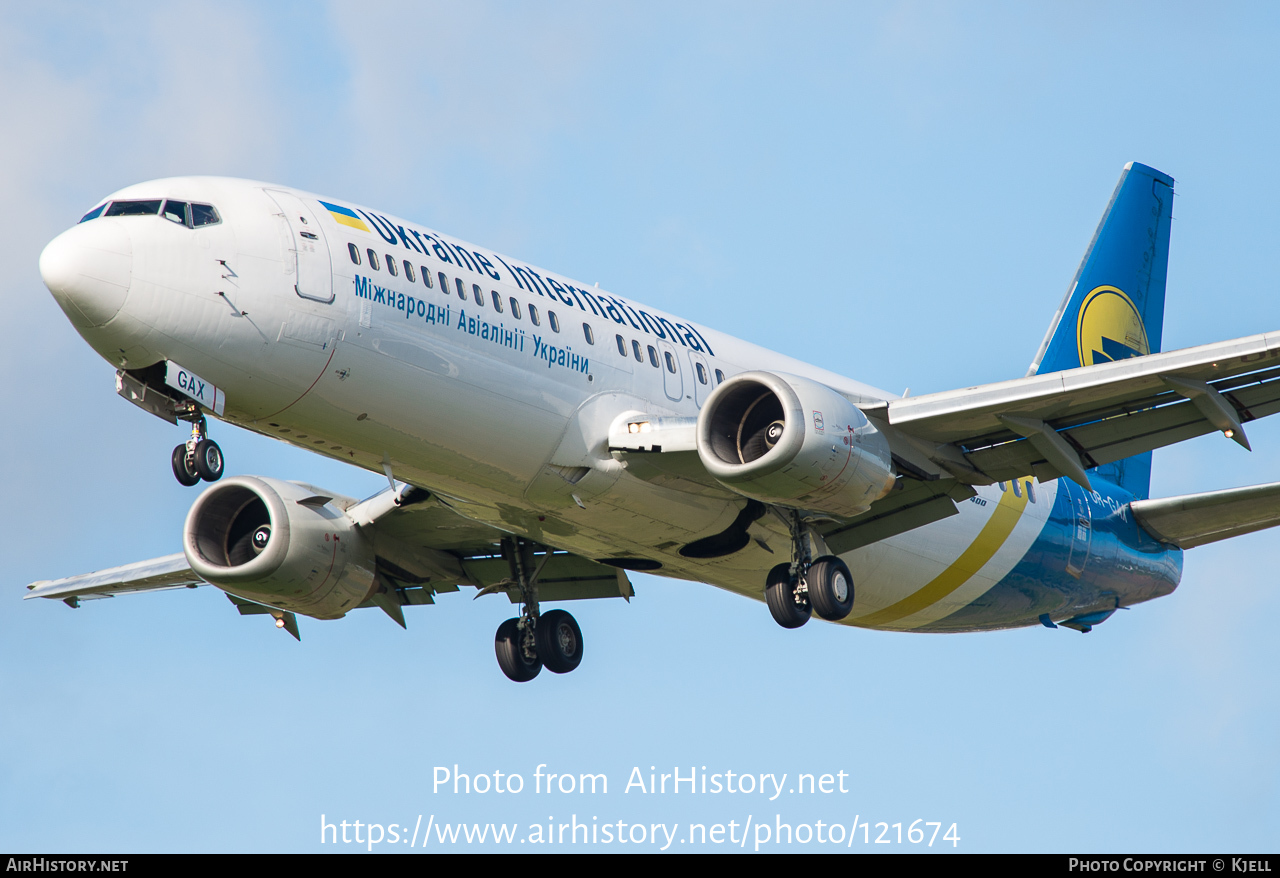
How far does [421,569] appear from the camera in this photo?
28.2 m

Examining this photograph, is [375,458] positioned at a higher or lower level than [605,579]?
lower

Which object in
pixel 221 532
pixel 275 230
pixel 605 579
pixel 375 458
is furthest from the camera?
pixel 605 579

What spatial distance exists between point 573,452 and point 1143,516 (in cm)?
1300

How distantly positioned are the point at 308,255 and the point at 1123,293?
21.2 m

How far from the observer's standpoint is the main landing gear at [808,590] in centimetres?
2381

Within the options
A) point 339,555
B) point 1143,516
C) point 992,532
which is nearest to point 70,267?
point 339,555

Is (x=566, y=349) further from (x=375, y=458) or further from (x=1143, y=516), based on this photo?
(x=1143, y=516)

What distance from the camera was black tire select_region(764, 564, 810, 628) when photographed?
24.0 metres

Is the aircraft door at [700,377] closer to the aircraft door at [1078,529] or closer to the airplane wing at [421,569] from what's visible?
the airplane wing at [421,569]

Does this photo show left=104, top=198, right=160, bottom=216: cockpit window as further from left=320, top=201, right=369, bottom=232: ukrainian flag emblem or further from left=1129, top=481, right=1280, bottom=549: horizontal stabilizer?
left=1129, top=481, right=1280, bottom=549: horizontal stabilizer

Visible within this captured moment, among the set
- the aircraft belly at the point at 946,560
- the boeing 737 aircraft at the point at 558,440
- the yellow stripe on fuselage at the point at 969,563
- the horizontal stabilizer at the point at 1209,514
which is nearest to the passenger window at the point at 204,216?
the boeing 737 aircraft at the point at 558,440

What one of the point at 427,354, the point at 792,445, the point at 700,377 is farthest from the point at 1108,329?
the point at 427,354

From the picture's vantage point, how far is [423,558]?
28141mm

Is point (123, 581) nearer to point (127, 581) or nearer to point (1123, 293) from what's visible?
point (127, 581)
